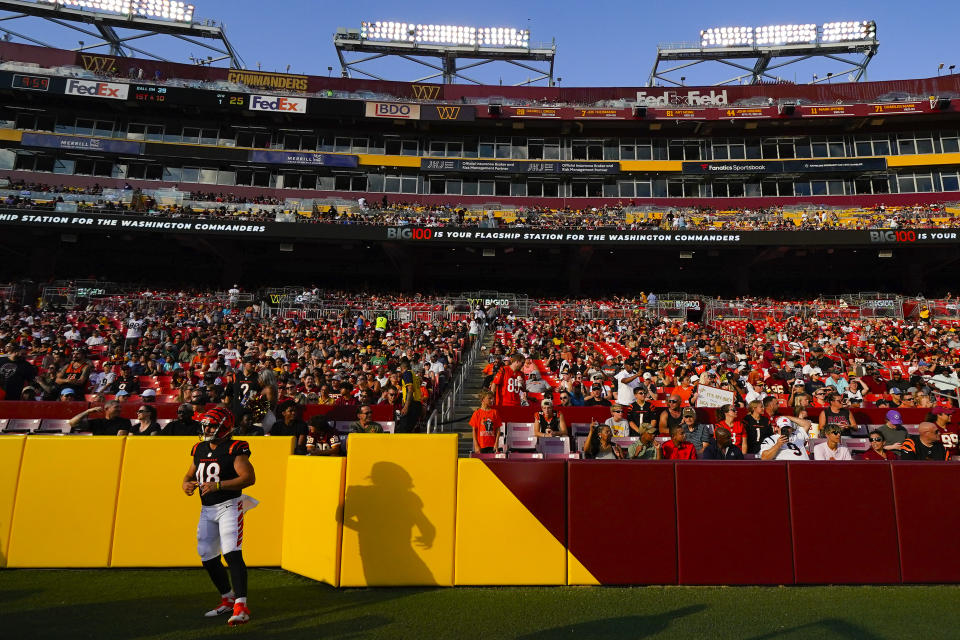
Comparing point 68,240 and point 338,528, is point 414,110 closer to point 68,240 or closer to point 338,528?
point 68,240

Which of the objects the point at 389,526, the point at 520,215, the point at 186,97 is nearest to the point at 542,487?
the point at 389,526

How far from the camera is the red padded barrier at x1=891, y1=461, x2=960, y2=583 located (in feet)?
16.2

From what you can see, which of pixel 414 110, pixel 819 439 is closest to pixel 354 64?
pixel 414 110

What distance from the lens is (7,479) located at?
541 cm

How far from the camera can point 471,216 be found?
33.8 metres

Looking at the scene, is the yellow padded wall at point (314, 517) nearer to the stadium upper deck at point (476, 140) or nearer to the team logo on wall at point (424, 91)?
the stadium upper deck at point (476, 140)

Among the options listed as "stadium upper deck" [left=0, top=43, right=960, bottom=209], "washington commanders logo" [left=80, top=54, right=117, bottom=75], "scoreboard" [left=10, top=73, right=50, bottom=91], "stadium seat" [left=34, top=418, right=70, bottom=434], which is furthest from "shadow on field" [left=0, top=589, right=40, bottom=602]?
"washington commanders logo" [left=80, top=54, right=117, bottom=75]

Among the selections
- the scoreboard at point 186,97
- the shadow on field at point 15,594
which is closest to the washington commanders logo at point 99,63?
the scoreboard at point 186,97

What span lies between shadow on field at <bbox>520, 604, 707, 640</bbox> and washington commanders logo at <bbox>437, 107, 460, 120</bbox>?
3757cm

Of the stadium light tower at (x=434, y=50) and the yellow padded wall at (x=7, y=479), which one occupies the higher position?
the stadium light tower at (x=434, y=50)

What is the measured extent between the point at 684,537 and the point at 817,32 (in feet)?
185

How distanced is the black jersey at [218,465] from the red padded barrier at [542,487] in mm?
2268

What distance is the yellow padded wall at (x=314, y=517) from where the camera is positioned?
16.7 ft

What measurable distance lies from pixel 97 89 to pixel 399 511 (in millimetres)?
42428
